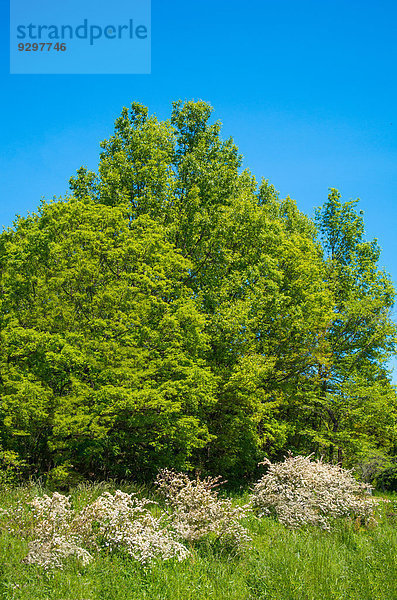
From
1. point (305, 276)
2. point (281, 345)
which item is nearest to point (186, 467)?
point (281, 345)

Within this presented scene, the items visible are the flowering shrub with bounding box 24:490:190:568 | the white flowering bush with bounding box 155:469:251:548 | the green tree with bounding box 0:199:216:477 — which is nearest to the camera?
the flowering shrub with bounding box 24:490:190:568

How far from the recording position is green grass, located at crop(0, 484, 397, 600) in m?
7.11

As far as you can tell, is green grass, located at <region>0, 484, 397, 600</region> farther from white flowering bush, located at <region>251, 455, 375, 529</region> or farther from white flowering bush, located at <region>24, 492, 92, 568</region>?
white flowering bush, located at <region>251, 455, 375, 529</region>

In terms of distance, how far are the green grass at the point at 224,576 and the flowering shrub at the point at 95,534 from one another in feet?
0.66

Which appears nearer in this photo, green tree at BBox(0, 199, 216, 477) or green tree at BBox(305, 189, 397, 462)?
green tree at BBox(0, 199, 216, 477)

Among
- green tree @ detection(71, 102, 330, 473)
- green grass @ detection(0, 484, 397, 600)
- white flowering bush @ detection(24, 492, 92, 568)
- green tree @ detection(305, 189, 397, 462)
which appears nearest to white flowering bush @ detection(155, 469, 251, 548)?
green grass @ detection(0, 484, 397, 600)

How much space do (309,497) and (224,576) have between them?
16.0ft

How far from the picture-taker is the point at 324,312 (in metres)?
21.7

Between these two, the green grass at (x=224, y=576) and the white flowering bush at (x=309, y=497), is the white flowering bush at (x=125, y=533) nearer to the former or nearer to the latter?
the green grass at (x=224, y=576)

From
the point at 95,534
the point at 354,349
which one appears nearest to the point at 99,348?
the point at 95,534

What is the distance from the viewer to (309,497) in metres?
12.0

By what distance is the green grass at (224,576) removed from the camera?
7109mm

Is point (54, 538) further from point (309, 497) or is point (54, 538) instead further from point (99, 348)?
point (99, 348)

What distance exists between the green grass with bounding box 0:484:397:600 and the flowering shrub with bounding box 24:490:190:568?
7.9 inches
